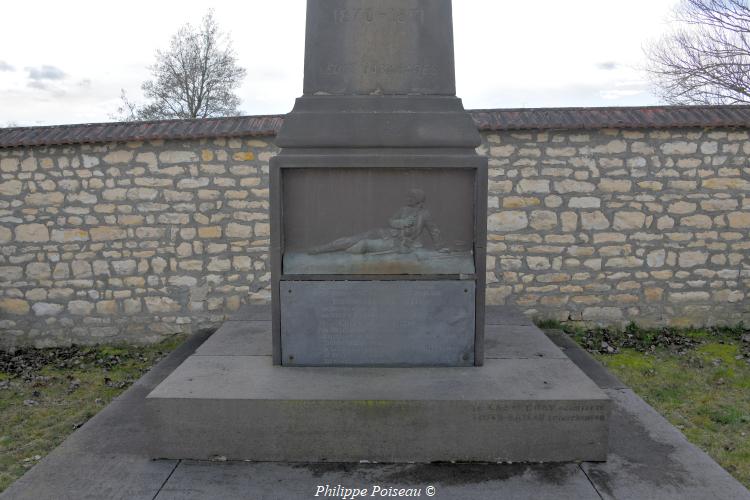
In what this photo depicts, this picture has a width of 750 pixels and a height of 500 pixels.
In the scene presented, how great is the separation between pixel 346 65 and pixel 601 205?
13.8ft

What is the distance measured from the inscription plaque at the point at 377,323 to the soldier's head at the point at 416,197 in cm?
46

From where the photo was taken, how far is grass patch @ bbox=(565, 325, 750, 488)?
427 cm

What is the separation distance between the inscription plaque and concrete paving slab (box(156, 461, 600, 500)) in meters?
0.72

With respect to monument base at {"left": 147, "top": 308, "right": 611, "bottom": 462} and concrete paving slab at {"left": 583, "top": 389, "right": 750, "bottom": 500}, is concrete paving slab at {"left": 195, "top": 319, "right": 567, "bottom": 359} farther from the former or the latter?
monument base at {"left": 147, "top": 308, "right": 611, "bottom": 462}

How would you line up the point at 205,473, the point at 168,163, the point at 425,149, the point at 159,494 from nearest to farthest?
the point at 159,494 < the point at 205,473 < the point at 425,149 < the point at 168,163

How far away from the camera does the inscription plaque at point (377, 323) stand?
359 cm

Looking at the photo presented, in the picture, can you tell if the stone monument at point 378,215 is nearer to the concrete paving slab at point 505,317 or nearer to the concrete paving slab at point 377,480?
the concrete paving slab at point 377,480

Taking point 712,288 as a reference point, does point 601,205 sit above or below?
above

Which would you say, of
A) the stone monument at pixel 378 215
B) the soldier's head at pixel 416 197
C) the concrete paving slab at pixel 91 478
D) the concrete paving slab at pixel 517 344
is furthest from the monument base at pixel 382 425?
the soldier's head at pixel 416 197

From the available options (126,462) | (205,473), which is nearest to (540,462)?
(205,473)

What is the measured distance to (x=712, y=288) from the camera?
6.97m

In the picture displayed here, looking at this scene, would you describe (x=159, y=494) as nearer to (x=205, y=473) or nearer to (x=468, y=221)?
(x=205, y=473)

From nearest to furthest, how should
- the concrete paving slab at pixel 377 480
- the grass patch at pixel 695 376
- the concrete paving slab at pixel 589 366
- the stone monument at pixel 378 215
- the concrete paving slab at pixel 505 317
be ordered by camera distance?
the concrete paving slab at pixel 377 480 < the stone monument at pixel 378 215 < the grass patch at pixel 695 376 < the concrete paving slab at pixel 589 366 < the concrete paving slab at pixel 505 317

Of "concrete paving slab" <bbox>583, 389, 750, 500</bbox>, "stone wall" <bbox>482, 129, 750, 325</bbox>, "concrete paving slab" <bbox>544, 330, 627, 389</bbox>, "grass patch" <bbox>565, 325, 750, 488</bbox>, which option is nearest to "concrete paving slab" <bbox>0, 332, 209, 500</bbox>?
"concrete paving slab" <bbox>583, 389, 750, 500</bbox>
